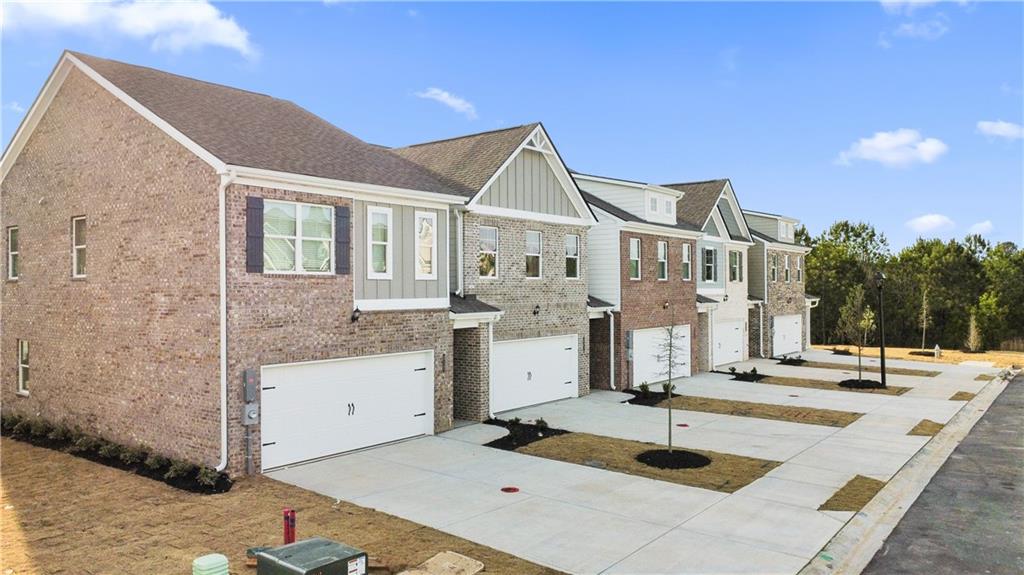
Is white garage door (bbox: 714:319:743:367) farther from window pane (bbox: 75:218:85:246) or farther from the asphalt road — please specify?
window pane (bbox: 75:218:85:246)

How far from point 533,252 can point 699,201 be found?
47.5 ft

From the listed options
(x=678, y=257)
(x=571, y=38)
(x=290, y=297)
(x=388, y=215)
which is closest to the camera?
(x=290, y=297)

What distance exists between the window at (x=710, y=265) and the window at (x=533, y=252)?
12.7 meters

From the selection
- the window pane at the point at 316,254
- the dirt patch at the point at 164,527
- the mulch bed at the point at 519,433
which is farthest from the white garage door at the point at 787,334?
the dirt patch at the point at 164,527

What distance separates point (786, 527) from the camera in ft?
33.3

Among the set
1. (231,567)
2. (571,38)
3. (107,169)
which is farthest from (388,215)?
(571,38)

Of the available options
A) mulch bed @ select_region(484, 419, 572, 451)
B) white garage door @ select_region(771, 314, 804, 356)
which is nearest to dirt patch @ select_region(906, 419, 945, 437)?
mulch bed @ select_region(484, 419, 572, 451)

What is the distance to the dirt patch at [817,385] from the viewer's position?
25.3 m

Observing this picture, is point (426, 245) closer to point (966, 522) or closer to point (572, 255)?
point (572, 255)

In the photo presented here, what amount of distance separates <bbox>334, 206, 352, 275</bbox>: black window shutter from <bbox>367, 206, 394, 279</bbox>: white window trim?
59 cm

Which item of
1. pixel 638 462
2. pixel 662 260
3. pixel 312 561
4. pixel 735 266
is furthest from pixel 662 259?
pixel 312 561

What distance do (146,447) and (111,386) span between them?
6.90 ft

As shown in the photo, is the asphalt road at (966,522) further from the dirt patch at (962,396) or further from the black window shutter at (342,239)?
the black window shutter at (342,239)

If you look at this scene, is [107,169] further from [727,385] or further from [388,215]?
[727,385]
